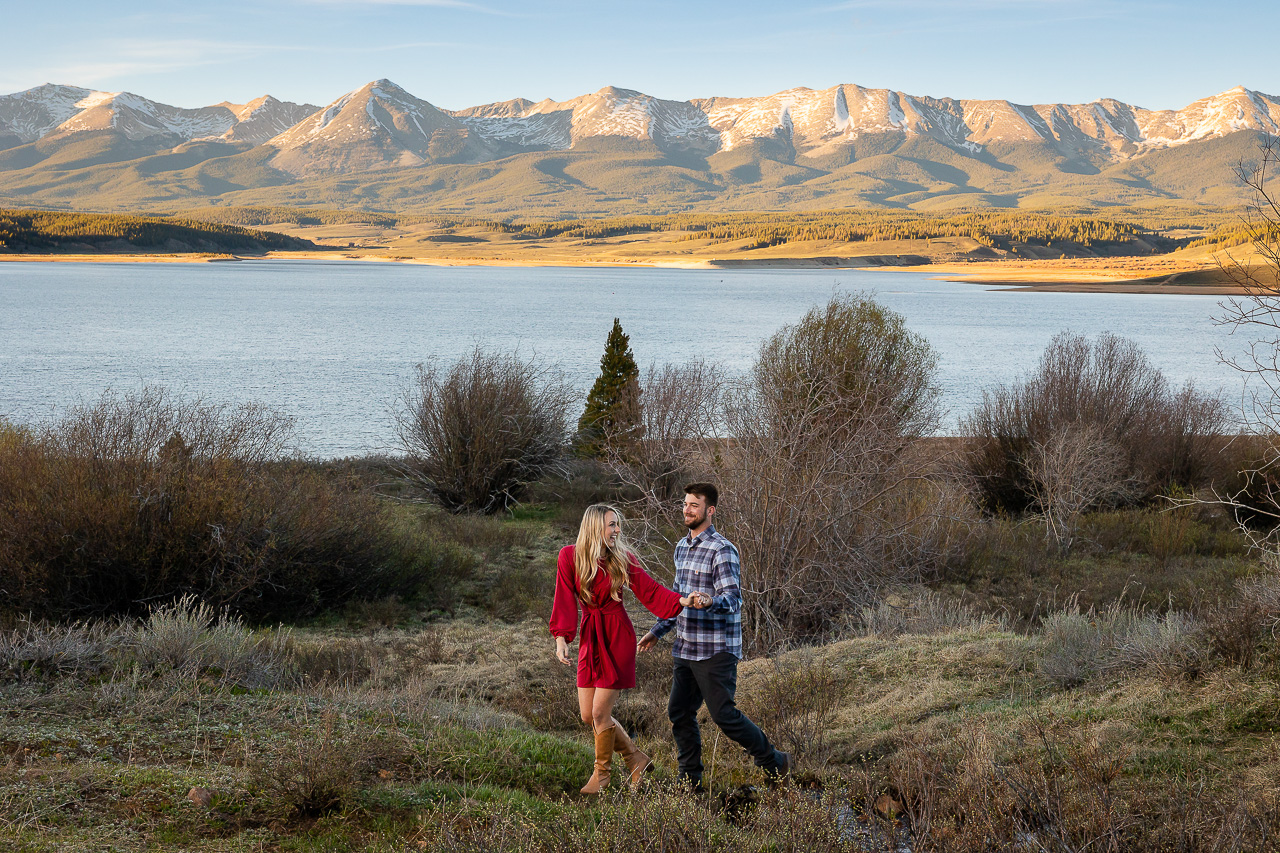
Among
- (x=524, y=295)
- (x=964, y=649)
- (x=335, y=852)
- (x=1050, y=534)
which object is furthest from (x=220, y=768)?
(x=524, y=295)

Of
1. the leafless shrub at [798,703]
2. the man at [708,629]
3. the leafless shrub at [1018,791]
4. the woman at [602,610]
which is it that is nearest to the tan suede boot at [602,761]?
the woman at [602,610]

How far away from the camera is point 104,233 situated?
6250 inches

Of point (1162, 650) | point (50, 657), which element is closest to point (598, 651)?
point (1162, 650)

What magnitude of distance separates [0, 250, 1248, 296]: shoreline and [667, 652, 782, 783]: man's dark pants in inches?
4234

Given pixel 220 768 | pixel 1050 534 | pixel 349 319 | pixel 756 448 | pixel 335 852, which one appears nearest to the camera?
pixel 335 852

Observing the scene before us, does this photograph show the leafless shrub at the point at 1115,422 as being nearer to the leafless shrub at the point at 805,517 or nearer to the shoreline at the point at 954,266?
the leafless shrub at the point at 805,517

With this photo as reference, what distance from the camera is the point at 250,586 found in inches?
487

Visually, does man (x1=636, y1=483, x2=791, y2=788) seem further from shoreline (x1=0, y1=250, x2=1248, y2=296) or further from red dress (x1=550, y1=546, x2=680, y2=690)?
shoreline (x1=0, y1=250, x2=1248, y2=296)

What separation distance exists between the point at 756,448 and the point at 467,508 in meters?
10.6

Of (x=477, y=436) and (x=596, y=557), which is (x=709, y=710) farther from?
(x=477, y=436)

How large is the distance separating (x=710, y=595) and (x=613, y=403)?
16.8 metres

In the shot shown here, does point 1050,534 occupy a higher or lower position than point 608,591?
lower

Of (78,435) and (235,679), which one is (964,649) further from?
(78,435)

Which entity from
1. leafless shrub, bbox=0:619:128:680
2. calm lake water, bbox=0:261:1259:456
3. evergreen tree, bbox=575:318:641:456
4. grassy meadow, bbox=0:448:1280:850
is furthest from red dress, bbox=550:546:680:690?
calm lake water, bbox=0:261:1259:456
